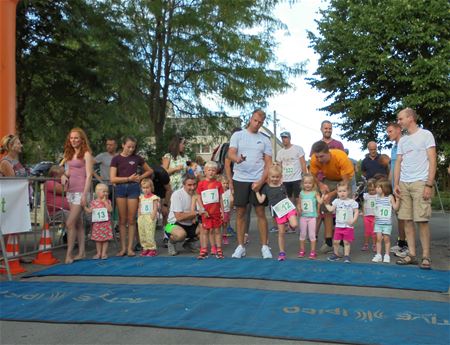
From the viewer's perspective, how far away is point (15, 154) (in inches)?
313

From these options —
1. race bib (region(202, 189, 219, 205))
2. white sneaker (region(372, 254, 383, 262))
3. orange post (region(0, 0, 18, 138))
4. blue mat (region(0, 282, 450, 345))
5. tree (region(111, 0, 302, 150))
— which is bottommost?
blue mat (region(0, 282, 450, 345))

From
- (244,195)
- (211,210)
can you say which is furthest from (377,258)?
(211,210)

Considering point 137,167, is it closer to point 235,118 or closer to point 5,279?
point 5,279

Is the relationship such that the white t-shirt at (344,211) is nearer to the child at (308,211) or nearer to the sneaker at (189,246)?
the child at (308,211)

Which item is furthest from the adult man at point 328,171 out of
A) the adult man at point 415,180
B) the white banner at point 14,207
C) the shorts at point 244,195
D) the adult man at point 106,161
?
the white banner at point 14,207

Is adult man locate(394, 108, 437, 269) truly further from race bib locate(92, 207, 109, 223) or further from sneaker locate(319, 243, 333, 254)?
race bib locate(92, 207, 109, 223)

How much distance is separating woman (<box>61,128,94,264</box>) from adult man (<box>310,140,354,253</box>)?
3.53m

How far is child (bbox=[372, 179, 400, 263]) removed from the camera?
7.81m

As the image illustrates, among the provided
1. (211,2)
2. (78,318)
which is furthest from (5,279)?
(211,2)

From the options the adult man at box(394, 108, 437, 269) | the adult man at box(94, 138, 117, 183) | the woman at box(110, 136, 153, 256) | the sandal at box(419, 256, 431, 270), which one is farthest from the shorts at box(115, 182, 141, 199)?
the sandal at box(419, 256, 431, 270)

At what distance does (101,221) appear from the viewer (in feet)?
27.0

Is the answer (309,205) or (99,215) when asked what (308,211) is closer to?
(309,205)

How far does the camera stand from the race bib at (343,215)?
25.5 ft

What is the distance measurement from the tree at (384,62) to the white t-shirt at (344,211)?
17.5 metres
